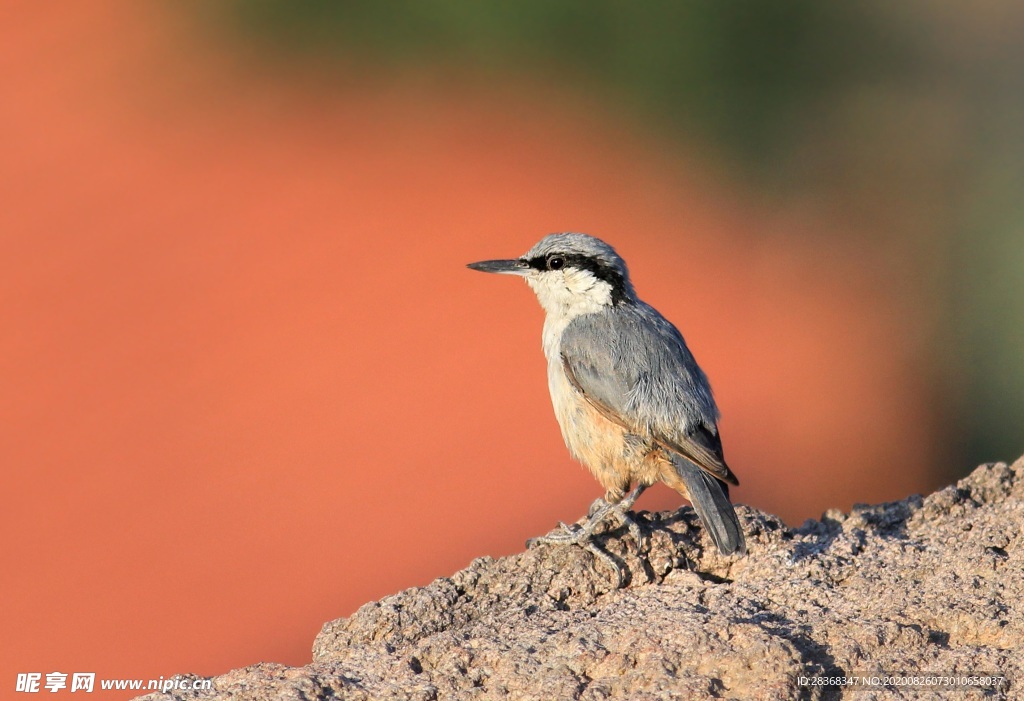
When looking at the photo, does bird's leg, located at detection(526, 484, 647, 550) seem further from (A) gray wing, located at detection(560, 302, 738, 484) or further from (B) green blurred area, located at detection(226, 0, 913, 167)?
(B) green blurred area, located at detection(226, 0, 913, 167)

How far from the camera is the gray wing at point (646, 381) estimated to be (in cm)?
482

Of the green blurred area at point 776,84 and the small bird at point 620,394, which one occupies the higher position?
the green blurred area at point 776,84

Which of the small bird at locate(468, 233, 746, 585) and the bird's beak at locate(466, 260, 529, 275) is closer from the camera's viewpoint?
the small bird at locate(468, 233, 746, 585)

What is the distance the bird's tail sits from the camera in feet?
14.1

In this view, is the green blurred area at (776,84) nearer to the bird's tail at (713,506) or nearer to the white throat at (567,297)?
the white throat at (567,297)

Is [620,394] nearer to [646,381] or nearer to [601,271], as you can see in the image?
[646,381]

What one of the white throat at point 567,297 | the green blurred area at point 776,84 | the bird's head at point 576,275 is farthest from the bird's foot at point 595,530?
the green blurred area at point 776,84

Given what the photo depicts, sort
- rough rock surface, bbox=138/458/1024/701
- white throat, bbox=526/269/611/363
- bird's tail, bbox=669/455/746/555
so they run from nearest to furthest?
rough rock surface, bbox=138/458/1024/701
bird's tail, bbox=669/455/746/555
white throat, bbox=526/269/611/363

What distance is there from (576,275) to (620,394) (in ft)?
2.71

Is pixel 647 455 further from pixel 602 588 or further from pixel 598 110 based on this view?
pixel 598 110

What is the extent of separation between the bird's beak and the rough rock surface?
5.14ft

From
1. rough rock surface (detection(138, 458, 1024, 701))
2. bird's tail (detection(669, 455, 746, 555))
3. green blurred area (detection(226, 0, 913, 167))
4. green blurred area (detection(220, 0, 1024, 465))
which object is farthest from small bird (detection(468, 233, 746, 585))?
green blurred area (detection(226, 0, 913, 167))

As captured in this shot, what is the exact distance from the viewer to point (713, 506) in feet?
14.5

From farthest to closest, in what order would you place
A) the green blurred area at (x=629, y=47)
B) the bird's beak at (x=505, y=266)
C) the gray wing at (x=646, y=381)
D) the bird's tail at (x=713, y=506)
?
1. the green blurred area at (x=629, y=47)
2. the bird's beak at (x=505, y=266)
3. the gray wing at (x=646, y=381)
4. the bird's tail at (x=713, y=506)
